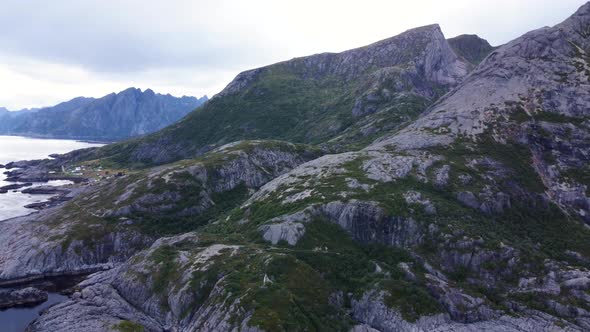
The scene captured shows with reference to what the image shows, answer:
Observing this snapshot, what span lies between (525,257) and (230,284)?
5989 centimetres

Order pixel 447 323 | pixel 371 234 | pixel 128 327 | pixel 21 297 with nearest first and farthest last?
pixel 447 323
pixel 128 327
pixel 21 297
pixel 371 234

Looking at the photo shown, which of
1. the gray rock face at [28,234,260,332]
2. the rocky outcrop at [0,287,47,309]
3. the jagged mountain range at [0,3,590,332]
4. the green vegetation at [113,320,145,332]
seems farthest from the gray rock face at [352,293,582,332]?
the rocky outcrop at [0,287,47,309]

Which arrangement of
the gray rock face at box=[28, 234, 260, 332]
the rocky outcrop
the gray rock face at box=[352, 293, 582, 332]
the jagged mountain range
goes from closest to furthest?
the gray rock face at box=[352, 293, 582, 332] < the gray rock face at box=[28, 234, 260, 332] < the jagged mountain range < the rocky outcrop

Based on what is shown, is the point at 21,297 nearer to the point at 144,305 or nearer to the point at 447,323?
the point at 144,305

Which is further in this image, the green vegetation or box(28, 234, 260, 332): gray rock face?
the green vegetation

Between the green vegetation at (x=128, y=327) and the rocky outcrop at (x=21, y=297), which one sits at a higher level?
the rocky outcrop at (x=21, y=297)

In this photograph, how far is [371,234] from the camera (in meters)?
89.9

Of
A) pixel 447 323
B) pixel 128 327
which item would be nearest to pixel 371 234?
pixel 447 323

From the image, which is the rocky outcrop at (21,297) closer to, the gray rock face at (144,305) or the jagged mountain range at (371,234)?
the jagged mountain range at (371,234)

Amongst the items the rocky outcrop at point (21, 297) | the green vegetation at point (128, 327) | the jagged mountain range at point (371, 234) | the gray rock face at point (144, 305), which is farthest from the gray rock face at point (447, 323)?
the rocky outcrop at point (21, 297)

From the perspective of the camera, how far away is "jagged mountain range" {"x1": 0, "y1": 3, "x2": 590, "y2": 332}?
6919 centimetres

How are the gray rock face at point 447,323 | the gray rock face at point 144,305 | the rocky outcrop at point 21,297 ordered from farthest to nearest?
the rocky outcrop at point 21,297, the gray rock face at point 144,305, the gray rock face at point 447,323

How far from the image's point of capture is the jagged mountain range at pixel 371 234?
227ft

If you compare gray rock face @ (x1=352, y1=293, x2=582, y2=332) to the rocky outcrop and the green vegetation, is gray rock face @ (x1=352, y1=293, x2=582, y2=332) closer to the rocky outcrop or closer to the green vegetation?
the green vegetation
